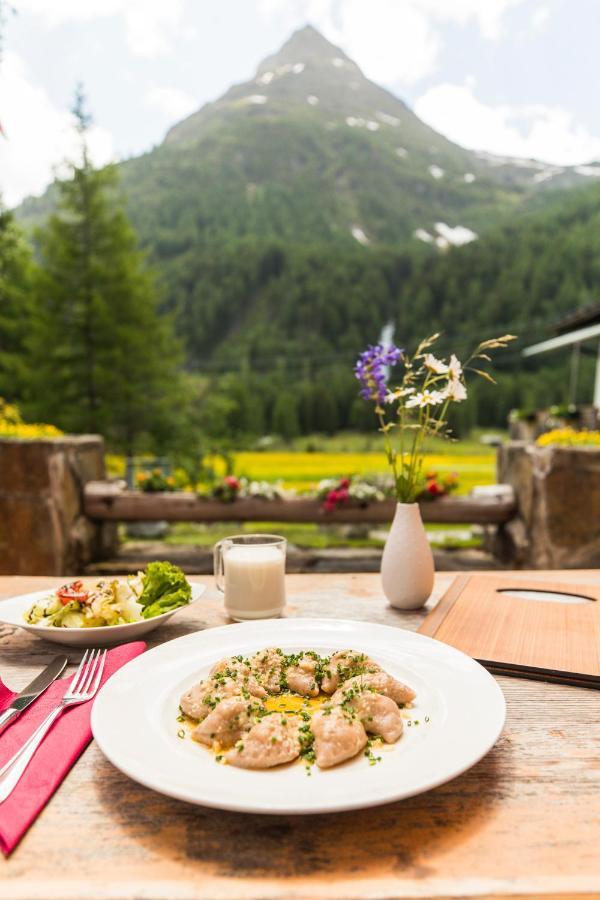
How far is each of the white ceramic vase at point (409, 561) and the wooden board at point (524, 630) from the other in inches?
2.4

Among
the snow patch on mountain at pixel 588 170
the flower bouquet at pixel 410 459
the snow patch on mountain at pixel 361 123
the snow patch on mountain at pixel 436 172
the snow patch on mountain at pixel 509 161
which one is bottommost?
the flower bouquet at pixel 410 459

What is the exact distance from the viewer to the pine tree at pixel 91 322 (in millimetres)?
12273

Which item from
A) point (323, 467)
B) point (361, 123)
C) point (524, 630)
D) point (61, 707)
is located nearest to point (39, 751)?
point (61, 707)

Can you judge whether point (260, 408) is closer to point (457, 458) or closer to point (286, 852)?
point (457, 458)

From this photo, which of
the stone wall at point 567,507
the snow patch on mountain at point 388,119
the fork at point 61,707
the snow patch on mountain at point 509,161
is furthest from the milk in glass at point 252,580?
the snow patch on mountain at point 388,119

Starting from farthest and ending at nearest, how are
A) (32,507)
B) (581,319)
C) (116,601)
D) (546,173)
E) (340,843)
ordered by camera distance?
1. (546,173)
2. (581,319)
3. (32,507)
4. (116,601)
5. (340,843)

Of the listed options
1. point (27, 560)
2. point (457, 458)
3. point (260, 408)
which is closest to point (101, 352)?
point (260, 408)

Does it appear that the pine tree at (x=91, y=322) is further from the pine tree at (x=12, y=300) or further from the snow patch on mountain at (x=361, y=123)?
the snow patch on mountain at (x=361, y=123)

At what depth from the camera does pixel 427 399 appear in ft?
3.76

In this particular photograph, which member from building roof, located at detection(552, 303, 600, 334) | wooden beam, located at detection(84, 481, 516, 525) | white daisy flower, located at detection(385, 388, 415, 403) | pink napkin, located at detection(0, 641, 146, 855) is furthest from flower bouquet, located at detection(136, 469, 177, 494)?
building roof, located at detection(552, 303, 600, 334)

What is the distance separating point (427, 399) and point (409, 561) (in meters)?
0.35

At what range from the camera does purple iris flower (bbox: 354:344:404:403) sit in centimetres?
119

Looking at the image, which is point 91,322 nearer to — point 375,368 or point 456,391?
point 375,368

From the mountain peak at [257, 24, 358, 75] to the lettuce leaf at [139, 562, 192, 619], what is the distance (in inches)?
4333
